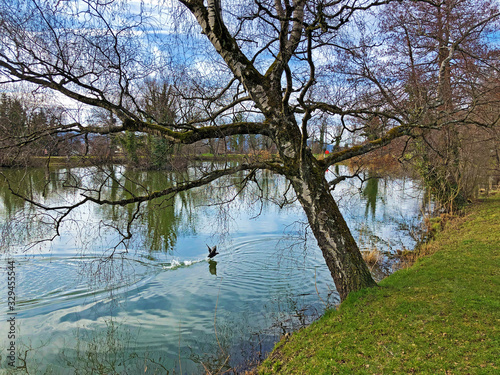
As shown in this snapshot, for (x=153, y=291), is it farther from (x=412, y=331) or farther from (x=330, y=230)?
(x=412, y=331)

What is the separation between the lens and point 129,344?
527cm

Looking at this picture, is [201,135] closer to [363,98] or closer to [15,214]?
[15,214]

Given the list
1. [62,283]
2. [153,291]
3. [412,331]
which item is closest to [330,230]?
[412,331]

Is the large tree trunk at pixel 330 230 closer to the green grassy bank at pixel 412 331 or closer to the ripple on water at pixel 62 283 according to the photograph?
the green grassy bank at pixel 412 331

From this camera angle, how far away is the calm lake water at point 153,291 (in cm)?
467

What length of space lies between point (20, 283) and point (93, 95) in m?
5.51

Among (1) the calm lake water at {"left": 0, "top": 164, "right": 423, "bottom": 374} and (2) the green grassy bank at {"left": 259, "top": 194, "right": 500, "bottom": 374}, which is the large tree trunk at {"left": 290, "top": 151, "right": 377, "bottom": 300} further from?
(1) the calm lake water at {"left": 0, "top": 164, "right": 423, "bottom": 374}

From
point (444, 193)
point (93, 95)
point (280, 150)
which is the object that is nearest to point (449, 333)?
point (280, 150)

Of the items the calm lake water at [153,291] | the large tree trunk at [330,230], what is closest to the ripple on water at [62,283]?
the calm lake water at [153,291]

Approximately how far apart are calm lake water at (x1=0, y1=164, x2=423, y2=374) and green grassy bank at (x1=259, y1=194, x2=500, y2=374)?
116cm

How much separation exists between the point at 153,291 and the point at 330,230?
Result: 4540 millimetres

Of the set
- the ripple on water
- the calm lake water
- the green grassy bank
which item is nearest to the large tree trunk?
the green grassy bank

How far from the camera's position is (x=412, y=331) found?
3.70m

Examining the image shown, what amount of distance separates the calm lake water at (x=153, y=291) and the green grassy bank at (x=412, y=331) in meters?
1.16
